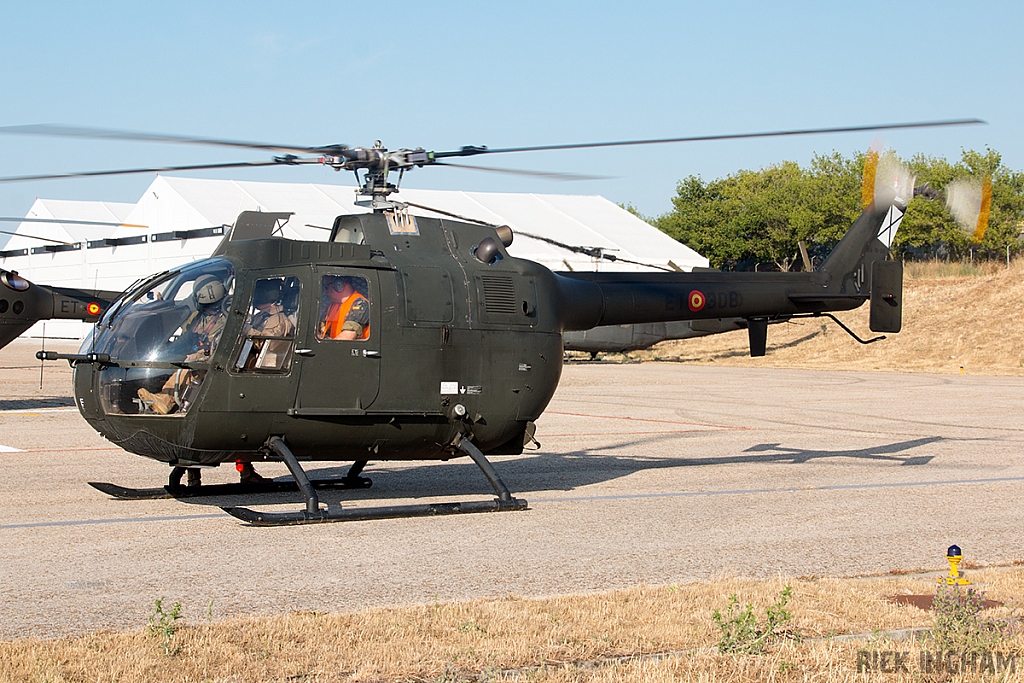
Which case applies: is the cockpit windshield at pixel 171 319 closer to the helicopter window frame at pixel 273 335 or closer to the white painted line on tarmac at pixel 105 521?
the helicopter window frame at pixel 273 335

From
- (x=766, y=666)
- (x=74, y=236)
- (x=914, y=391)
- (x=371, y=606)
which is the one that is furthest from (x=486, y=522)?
(x=74, y=236)

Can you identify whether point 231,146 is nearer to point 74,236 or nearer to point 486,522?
point 486,522

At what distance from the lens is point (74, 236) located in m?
67.4

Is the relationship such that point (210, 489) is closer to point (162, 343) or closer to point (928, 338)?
→ point (162, 343)

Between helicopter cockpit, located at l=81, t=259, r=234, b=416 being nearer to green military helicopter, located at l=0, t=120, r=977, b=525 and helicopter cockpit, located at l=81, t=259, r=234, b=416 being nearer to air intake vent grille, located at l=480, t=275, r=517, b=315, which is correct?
green military helicopter, located at l=0, t=120, r=977, b=525

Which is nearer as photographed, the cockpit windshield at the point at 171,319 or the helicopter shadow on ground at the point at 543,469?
the cockpit windshield at the point at 171,319

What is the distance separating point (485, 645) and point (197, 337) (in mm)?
4707

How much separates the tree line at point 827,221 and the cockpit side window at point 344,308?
4686cm

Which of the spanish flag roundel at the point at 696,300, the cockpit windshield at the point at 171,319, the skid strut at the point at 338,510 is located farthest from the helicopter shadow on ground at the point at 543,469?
the spanish flag roundel at the point at 696,300

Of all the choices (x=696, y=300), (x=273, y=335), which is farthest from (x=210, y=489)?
(x=696, y=300)

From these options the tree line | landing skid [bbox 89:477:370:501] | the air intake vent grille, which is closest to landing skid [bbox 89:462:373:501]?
landing skid [bbox 89:477:370:501]

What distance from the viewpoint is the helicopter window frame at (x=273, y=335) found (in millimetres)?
9281

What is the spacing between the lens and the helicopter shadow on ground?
36.2ft

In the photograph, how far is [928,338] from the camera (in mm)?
43656
